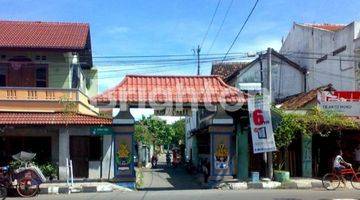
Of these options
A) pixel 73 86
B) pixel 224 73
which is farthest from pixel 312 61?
pixel 73 86

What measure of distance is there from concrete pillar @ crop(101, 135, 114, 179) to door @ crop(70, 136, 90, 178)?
2.92 ft

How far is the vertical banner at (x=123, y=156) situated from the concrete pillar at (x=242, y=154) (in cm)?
555

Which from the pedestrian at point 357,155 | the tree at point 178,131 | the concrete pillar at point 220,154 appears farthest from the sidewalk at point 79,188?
the tree at point 178,131

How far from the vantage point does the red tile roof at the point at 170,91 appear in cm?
2452

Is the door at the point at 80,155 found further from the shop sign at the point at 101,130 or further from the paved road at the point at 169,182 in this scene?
the paved road at the point at 169,182

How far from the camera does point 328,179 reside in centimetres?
2248

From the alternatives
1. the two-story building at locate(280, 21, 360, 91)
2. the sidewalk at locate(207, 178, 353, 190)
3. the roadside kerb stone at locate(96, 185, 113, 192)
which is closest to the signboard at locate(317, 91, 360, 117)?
the sidewalk at locate(207, 178, 353, 190)

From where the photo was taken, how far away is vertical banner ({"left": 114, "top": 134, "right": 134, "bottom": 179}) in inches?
1004

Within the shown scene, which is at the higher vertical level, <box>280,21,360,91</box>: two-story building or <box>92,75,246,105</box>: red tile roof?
<box>280,21,360,91</box>: two-story building

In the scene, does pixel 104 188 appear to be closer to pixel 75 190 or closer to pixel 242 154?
pixel 75 190

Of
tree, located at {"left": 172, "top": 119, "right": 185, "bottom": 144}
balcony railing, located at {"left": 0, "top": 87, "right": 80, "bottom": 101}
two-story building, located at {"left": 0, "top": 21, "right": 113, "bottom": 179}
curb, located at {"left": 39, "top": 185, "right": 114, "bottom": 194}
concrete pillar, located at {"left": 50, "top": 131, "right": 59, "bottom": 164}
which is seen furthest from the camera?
tree, located at {"left": 172, "top": 119, "right": 185, "bottom": 144}

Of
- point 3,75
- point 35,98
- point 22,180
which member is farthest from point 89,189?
point 3,75

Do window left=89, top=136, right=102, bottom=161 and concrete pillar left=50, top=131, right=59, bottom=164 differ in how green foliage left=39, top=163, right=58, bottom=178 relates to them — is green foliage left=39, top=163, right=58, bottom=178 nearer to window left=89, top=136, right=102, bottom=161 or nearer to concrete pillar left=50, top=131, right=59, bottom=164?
concrete pillar left=50, top=131, right=59, bottom=164

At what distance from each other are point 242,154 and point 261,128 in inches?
153
